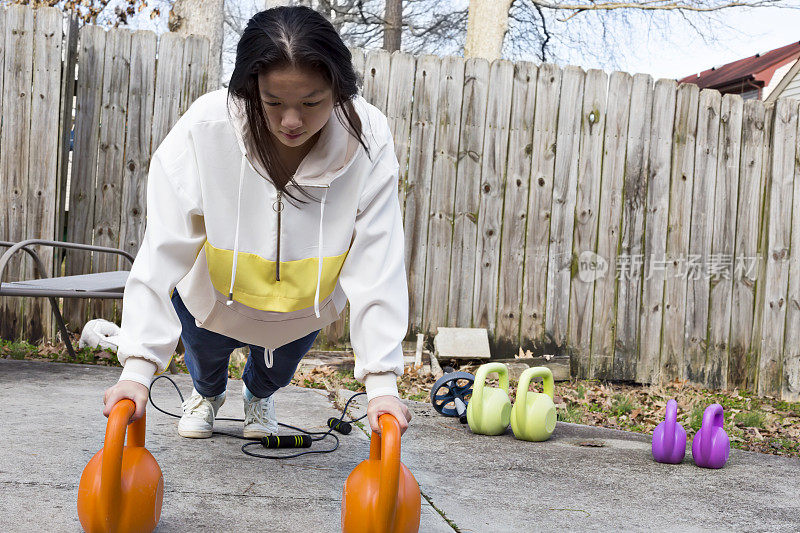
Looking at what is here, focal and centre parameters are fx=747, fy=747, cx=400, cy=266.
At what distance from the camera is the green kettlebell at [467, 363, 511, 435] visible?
3307mm

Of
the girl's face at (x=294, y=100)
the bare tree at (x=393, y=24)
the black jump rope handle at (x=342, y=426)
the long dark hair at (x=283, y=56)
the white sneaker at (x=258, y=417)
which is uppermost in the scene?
the bare tree at (x=393, y=24)

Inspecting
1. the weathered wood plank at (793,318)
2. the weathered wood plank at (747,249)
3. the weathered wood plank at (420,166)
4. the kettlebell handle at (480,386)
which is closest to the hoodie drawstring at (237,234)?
the kettlebell handle at (480,386)

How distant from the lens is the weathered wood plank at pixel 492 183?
200 inches

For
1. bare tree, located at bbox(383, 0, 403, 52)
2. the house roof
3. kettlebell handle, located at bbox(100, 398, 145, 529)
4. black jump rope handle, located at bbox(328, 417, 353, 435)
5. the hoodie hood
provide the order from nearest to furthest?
1. kettlebell handle, located at bbox(100, 398, 145, 529)
2. the hoodie hood
3. black jump rope handle, located at bbox(328, 417, 353, 435)
4. bare tree, located at bbox(383, 0, 403, 52)
5. the house roof

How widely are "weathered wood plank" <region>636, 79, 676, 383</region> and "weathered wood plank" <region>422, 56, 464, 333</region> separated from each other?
138 centimetres

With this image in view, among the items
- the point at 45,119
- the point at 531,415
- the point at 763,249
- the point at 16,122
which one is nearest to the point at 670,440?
the point at 531,415

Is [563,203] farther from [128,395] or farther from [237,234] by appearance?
[128,395]

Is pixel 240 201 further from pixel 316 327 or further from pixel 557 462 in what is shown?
pixel 557 462

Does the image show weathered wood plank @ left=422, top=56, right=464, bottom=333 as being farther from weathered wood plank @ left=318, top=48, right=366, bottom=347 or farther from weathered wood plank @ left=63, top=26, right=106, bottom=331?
weathered wood plank @ left=63, top=26, right=106, bottom=331

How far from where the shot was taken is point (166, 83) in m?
4.87

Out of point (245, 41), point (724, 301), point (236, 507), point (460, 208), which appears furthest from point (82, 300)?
point (724, 301)

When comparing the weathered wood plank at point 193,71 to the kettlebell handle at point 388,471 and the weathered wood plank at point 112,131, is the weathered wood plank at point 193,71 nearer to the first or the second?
the weathered wood plank at point 112,131

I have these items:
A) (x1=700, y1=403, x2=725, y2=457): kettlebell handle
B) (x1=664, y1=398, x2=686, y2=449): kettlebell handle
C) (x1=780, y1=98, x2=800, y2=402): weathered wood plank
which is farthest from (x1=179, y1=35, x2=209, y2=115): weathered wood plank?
(x1=780, y1=98, x2=800, y2=402): weathered wood plank

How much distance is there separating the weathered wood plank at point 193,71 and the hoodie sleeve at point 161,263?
307 cm
